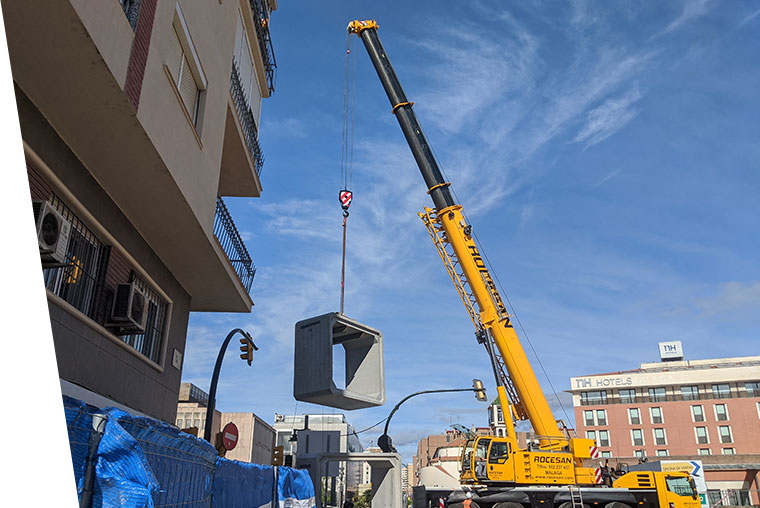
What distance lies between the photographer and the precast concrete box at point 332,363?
319 inches

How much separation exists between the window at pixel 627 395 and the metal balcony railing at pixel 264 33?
67216 millimetres

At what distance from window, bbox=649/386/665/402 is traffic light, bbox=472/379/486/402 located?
5634 centimetres

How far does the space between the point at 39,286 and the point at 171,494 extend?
10.4ft

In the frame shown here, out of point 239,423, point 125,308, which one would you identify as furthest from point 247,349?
point 239,423

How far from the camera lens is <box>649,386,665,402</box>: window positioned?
2768 inches

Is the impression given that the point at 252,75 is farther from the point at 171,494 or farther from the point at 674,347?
the point at 674,347

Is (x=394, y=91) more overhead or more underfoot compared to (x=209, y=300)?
more overhead

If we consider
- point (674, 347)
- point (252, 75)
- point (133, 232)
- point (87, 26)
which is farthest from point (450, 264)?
point (674, 347)

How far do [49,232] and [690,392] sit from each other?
7620cm

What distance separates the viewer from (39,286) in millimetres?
2145

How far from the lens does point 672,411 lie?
224ft

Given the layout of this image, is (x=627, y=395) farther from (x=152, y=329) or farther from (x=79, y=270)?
(x=79, y=270)

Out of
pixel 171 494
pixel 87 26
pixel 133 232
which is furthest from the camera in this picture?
pixel 133 232

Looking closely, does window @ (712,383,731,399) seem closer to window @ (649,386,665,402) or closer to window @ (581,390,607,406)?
window @ (649,386,665,402)
